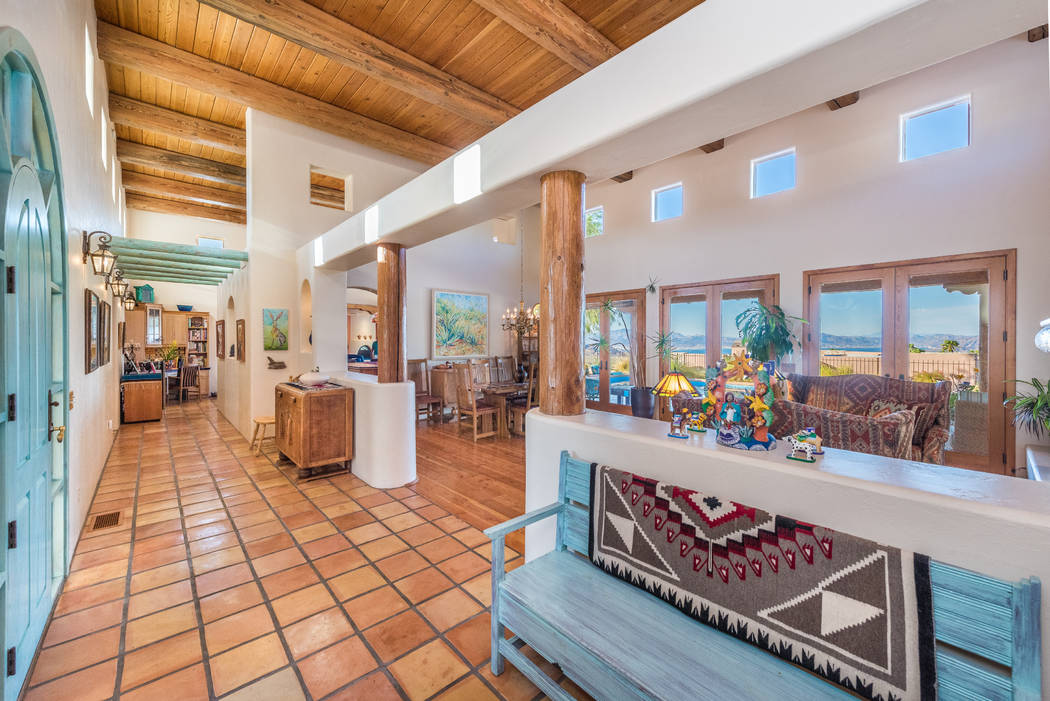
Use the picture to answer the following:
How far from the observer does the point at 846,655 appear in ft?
3.86

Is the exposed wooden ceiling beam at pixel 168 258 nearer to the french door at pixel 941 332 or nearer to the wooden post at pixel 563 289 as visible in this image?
the wooden post at pixel 563 289

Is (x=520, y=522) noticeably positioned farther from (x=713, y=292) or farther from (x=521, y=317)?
(x=521, y=317)

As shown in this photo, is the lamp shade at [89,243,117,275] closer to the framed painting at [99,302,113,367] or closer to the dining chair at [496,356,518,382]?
the framed painting at [99,302,113,367]

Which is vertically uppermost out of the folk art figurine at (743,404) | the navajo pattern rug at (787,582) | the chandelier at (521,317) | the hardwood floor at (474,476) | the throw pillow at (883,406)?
the chandelier at (521,317)

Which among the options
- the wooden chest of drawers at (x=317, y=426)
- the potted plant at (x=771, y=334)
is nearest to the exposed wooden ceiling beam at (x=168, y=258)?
the wooden chest of drawers at (x=317, y=426)

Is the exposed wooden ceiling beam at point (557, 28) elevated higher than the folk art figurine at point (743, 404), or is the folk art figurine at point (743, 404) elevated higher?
the exposed wooden ceiling beam at point (557, 28)

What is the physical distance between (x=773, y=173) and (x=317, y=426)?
21.2ft

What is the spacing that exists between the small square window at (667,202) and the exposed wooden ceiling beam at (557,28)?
10.4 ft

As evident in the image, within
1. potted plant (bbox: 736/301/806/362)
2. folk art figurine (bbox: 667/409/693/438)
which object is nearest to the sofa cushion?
potted plant (bbox: 736/301/806/362)

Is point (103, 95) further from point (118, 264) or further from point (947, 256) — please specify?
point (947, 256)

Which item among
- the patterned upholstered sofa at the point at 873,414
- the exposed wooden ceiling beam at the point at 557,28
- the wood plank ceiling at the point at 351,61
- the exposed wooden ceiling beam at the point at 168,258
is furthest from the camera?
the exposed wooden ceiling beam at the point at 168,258

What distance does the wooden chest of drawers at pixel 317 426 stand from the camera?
13.3 ft

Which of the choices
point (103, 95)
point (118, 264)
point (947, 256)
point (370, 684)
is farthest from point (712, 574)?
→ point (118, 264)

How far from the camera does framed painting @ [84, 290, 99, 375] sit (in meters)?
3.37
